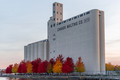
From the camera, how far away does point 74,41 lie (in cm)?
10569

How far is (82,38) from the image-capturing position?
100000mm

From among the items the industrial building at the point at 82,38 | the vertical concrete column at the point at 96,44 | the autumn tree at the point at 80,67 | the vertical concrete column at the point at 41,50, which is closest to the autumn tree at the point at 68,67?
the autumn tree at the point at 80,67

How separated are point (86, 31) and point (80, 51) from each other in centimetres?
1151

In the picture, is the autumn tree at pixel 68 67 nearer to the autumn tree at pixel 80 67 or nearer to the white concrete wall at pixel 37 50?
the autumn tree at pixel 80 67

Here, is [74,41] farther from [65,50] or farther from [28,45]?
[28,45]

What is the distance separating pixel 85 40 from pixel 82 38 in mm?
2822

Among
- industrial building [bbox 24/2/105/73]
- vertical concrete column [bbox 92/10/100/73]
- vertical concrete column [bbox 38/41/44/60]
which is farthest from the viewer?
vertical concrete column [bbox 38/41/44/60]

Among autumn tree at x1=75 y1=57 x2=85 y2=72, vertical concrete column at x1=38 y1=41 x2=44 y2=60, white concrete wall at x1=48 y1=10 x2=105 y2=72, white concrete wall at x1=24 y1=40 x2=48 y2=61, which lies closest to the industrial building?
white concrete wall at x1=48 y1=10 x2=105 y2=72

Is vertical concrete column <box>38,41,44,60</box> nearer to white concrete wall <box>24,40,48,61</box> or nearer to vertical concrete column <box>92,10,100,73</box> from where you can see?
white concrete wall <box>24,40,48,61</box>

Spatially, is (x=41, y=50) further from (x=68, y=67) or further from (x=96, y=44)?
(x=96, y=44)

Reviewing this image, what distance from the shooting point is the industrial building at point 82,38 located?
93.3 metres

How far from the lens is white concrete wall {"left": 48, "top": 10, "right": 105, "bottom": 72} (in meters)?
92.8

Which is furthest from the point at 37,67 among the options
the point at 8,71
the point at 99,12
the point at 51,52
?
the point at 8,71

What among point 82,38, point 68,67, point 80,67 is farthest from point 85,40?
point 68,67
